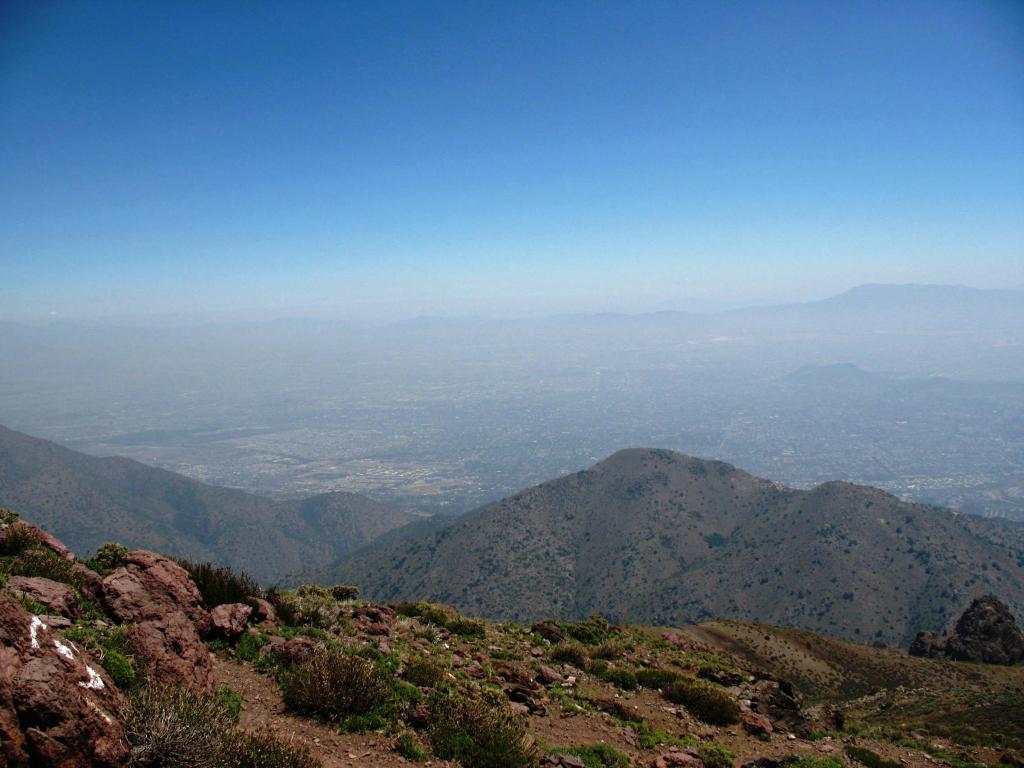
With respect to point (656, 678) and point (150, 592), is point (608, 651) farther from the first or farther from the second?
point (150, 592)

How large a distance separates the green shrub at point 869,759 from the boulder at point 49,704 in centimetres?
1414

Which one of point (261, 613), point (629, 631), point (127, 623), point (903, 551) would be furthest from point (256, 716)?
point (903, 551)

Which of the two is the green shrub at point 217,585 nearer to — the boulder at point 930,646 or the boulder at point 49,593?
the boulder at point 49,593

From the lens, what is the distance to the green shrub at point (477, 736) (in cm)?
730

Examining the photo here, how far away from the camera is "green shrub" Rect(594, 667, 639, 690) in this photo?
13117 mm

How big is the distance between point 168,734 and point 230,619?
4702 millimetres

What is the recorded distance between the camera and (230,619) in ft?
30.9

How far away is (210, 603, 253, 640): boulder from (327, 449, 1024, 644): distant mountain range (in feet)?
254

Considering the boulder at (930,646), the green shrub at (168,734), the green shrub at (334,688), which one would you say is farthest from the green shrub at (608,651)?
the boulder at (930,646)

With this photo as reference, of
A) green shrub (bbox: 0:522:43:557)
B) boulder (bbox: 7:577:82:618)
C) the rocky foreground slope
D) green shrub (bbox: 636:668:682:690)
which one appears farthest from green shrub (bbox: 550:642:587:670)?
green shrub (bbox: 0:522:43:557)

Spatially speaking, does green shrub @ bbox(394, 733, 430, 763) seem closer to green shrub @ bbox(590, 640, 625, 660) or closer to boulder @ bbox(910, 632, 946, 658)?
green shrub @ bbox(590, 640, 625, 660)

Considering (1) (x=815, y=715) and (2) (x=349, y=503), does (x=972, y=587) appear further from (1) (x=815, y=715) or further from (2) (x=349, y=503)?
(2) (x=349, y=503)

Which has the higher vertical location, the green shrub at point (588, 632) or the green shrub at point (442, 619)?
the green shrub at point (442, 619)

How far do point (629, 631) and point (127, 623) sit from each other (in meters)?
19.0
